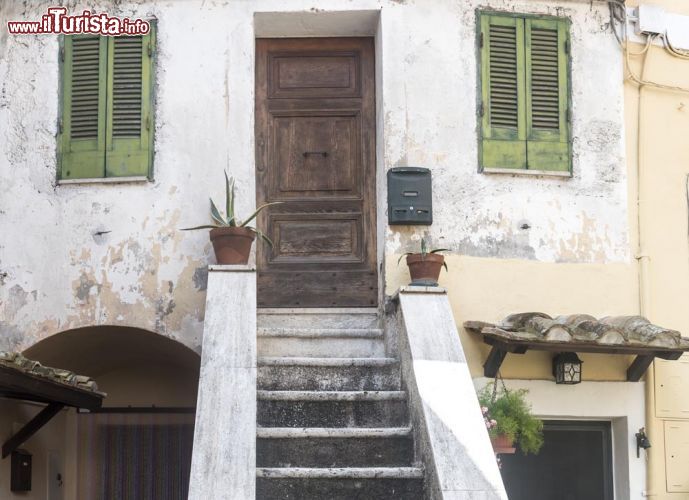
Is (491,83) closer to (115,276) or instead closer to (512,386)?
(512,386)

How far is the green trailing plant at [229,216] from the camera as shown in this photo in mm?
8820

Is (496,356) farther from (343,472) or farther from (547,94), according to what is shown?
(547,94)

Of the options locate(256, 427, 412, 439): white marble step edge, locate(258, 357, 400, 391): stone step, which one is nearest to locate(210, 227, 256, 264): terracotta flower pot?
locate(258, 357, 400, 391): stone step

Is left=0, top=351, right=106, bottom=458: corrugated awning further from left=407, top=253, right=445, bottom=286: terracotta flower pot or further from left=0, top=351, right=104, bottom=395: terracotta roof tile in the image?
left=407, top=253, right=445, bottom=286: terracotta flower pot

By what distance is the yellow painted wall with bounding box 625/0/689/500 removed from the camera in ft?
30.9

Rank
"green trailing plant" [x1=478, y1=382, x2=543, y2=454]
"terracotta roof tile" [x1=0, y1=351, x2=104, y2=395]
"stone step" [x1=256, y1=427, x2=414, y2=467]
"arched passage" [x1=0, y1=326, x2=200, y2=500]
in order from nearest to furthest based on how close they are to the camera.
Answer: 1. "terracotta roof tile" [x1=0, y1=351, x2=104, y2=395]
2. "stone step" [x1=256, y1=427, x2=414, y2=467]
3. "green trailing plant" [x1=478, y1=382, x2=543, y2=454]
4. "arched passage" [x1=0, y1=326, x2=200, y2=500]

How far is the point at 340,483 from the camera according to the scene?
7348 millimetres

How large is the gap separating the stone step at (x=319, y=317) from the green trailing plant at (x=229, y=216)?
606mm

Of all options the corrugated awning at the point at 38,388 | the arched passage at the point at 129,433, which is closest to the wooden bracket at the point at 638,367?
the arched passage at the point at 129,433

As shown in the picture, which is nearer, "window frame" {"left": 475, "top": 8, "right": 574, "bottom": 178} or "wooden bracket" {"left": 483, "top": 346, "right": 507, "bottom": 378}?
"wooden bracket" {"left": 483, "top": 346, "right": 507, "bottom": 378}

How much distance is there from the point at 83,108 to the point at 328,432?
3.57 meters

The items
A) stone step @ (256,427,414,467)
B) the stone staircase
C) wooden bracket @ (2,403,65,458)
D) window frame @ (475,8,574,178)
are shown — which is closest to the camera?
the stone staircase

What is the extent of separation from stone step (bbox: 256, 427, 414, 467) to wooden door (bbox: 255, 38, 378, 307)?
6.81 ft

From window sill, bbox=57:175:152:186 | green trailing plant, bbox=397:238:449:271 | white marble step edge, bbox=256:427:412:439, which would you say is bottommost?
white marble step edge, bbox=256:427:412:439
